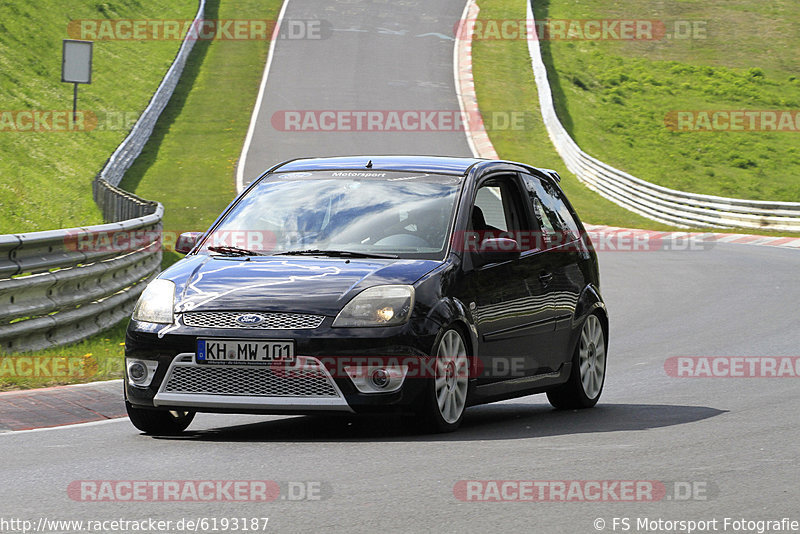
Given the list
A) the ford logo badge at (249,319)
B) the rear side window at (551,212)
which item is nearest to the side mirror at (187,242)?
the ford logo badge at (249,319)

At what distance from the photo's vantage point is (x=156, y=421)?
8125mm

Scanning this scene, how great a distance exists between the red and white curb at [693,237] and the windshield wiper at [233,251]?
23.3 meters

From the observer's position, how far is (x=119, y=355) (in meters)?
11.8

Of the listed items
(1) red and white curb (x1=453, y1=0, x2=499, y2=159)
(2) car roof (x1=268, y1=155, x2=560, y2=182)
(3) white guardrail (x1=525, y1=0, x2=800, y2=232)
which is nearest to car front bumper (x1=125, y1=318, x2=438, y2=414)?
(2) car roof (x1=268, y1=155, x2=560, y2=182)

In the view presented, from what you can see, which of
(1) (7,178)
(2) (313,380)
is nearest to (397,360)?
(2) (313,380)

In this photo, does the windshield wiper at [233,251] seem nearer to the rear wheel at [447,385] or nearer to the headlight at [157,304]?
the headlight at [157,304]

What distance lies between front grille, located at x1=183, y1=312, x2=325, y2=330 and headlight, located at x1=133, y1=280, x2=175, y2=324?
224mm

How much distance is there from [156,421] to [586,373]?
3.38 meters

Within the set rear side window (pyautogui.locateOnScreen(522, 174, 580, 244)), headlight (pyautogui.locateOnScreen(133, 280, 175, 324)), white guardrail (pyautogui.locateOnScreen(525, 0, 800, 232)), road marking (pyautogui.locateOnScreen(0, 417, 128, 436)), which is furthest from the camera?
white guardrail (pyautogui.locateOnScreen(525, 0, 800, 232))

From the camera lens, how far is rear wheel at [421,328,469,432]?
25.7 feet

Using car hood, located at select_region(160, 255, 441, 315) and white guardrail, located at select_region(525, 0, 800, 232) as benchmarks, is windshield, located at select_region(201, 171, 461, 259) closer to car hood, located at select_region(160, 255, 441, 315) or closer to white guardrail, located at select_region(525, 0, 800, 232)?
car hood, located at select_region(160, 255, 441, 315)

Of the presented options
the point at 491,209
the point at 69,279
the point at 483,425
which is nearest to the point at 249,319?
the point at 483,425

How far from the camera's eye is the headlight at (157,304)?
782 cm

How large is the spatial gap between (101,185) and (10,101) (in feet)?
46.7
